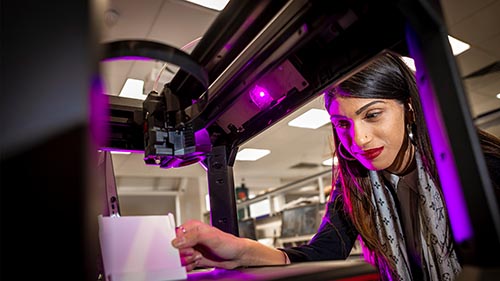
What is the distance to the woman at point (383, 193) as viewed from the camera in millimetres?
684

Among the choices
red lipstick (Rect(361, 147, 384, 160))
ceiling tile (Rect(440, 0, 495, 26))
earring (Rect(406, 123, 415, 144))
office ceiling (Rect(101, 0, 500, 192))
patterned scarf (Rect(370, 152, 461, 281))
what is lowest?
patterned scarf (Rect(370, 152, 461, 281))

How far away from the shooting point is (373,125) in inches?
28.9

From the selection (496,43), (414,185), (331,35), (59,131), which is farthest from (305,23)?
(496,43)

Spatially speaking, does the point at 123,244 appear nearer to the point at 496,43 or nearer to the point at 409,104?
the point at 409,104

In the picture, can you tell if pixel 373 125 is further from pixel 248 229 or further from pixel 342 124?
pixel 248 229

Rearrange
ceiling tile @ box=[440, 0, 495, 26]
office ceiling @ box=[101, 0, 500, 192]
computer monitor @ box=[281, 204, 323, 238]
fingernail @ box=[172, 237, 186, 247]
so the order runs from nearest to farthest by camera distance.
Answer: fingernail @ box=[172, 237, 186, 247]
office ceiling @ box=[101, 0, 500, 192]
ceiling tile @ box=[440, 0, 495, 26]
computer monitor @ box=[281, 204, 323, 238]

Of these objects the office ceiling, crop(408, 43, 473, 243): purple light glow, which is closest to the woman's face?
the office ceiling

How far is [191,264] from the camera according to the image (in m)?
0.56

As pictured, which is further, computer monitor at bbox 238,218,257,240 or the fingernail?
computer monitor at bbox 238,218,257,240

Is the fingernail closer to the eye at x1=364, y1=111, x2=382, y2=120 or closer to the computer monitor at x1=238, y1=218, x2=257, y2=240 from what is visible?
the eye at x1=364, y1=111, x2=382, y2=120

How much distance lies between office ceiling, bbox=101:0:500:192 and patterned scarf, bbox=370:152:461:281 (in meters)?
0.21

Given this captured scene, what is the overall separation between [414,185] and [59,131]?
72 cm

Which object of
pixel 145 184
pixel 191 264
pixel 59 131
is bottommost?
pixel 191 264

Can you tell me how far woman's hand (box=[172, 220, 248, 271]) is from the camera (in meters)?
0.52
